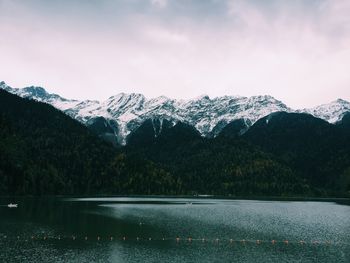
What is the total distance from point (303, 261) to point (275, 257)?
7.29 metres

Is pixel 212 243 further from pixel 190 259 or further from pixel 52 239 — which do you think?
pixel 52 239

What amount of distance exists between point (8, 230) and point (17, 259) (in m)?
46.0

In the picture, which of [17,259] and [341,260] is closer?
[17,259]

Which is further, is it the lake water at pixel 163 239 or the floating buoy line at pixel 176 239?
the floating buoy line at pixel 176 239

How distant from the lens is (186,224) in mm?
173500

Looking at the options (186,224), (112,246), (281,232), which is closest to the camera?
(112,246)

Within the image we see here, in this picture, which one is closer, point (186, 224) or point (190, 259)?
point (190, 259)

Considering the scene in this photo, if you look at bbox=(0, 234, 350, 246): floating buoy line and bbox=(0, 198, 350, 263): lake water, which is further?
bbox=(0, 234, 350, 246): floating buoy line

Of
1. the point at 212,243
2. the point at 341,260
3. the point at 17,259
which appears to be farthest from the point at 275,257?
the point at 17,259

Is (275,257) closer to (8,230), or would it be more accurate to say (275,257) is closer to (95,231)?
(95,231)

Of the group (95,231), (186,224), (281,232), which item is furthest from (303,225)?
(95,231)

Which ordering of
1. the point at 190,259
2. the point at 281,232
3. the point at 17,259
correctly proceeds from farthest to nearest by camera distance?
the point at 281,232, the point at 190,259, the point at 17,259

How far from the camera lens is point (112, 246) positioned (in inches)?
4678

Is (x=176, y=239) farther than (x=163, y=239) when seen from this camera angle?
No
